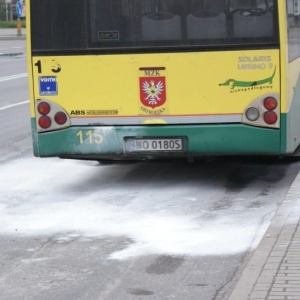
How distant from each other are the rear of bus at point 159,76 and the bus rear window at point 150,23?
1 cm

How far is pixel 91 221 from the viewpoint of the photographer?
988 centimetres

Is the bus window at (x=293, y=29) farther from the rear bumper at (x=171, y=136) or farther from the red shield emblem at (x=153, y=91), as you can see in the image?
the red shield emblem at (x=153, y=91)

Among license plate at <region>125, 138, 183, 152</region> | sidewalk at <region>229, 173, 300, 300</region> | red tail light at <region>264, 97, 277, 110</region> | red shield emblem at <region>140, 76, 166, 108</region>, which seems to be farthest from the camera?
license plate at <region>125, 138, 183, 152</region>

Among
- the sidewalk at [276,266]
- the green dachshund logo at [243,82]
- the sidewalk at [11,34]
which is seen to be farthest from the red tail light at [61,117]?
the sidewalk at [11,34]

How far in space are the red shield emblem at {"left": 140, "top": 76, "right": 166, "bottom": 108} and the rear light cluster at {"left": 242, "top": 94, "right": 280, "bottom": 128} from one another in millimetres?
868

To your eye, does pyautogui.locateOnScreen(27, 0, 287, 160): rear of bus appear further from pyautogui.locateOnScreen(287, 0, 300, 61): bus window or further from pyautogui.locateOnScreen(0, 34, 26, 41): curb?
pyautogui.locateOnScreen(0, 34, 26, 41): curb

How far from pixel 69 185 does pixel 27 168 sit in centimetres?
162

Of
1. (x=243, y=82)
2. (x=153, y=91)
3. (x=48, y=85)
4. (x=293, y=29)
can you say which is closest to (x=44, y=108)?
(x=48, y=85)

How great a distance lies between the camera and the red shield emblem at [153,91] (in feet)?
37.5

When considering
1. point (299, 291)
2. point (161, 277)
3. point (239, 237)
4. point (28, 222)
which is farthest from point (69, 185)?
point (299, 291)

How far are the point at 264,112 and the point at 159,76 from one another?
44.2 inches

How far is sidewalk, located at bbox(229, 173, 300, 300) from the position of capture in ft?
22.1

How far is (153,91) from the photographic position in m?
11.4

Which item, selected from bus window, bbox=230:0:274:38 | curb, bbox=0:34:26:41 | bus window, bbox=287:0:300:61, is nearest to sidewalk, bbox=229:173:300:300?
bus window, bbox=230:0:274:38
